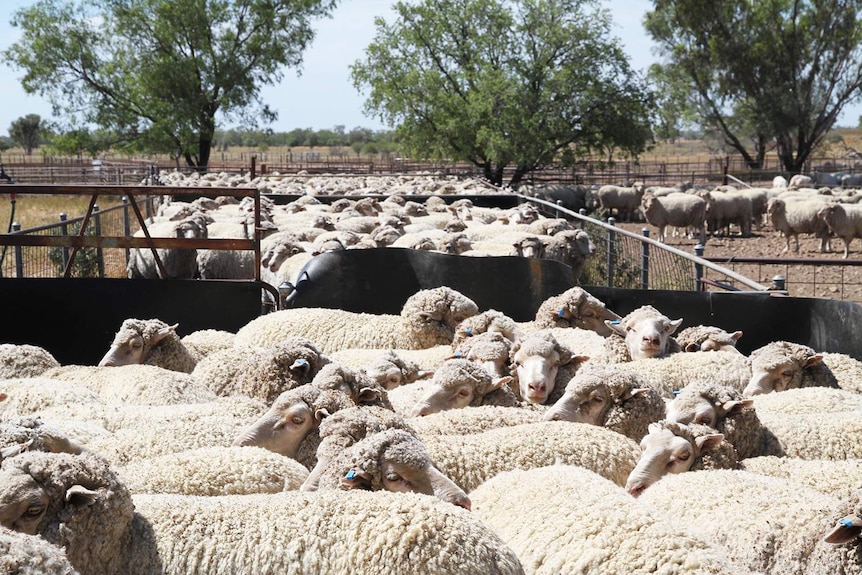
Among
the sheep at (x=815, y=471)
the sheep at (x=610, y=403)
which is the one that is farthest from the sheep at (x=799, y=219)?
the sheep at (x=815, y=471)

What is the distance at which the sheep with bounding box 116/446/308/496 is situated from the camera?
3553mm

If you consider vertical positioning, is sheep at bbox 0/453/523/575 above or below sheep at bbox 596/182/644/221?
below

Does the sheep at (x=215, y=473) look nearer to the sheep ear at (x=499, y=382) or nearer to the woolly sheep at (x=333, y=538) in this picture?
the woolly sheep at (x=333, y=538)

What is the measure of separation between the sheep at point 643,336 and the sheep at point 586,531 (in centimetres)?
249

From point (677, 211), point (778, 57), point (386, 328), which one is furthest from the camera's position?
point (778, 57)

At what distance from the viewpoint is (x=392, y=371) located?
5.54 metres

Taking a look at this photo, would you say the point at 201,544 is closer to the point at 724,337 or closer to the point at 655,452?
the point at 655,452

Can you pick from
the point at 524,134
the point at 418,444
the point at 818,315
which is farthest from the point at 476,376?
the point at 524,134

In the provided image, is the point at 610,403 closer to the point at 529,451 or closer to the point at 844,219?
the point at 529,451

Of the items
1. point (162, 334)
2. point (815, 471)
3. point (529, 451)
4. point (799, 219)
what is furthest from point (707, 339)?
point (799, 219)

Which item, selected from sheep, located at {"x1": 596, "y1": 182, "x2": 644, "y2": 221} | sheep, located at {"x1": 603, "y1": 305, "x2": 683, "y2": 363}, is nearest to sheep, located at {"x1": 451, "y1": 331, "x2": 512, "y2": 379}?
sheep, located at {"x1": 603, "y1": 305, "x2": 683, "y2": 363}

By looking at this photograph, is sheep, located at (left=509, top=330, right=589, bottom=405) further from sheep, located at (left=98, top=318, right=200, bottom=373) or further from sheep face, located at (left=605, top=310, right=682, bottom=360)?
sheep, located at (left=98, top=318, right=200, bottom=373)

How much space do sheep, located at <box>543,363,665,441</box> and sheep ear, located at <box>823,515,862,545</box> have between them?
1.83m

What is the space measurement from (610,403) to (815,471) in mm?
1120
